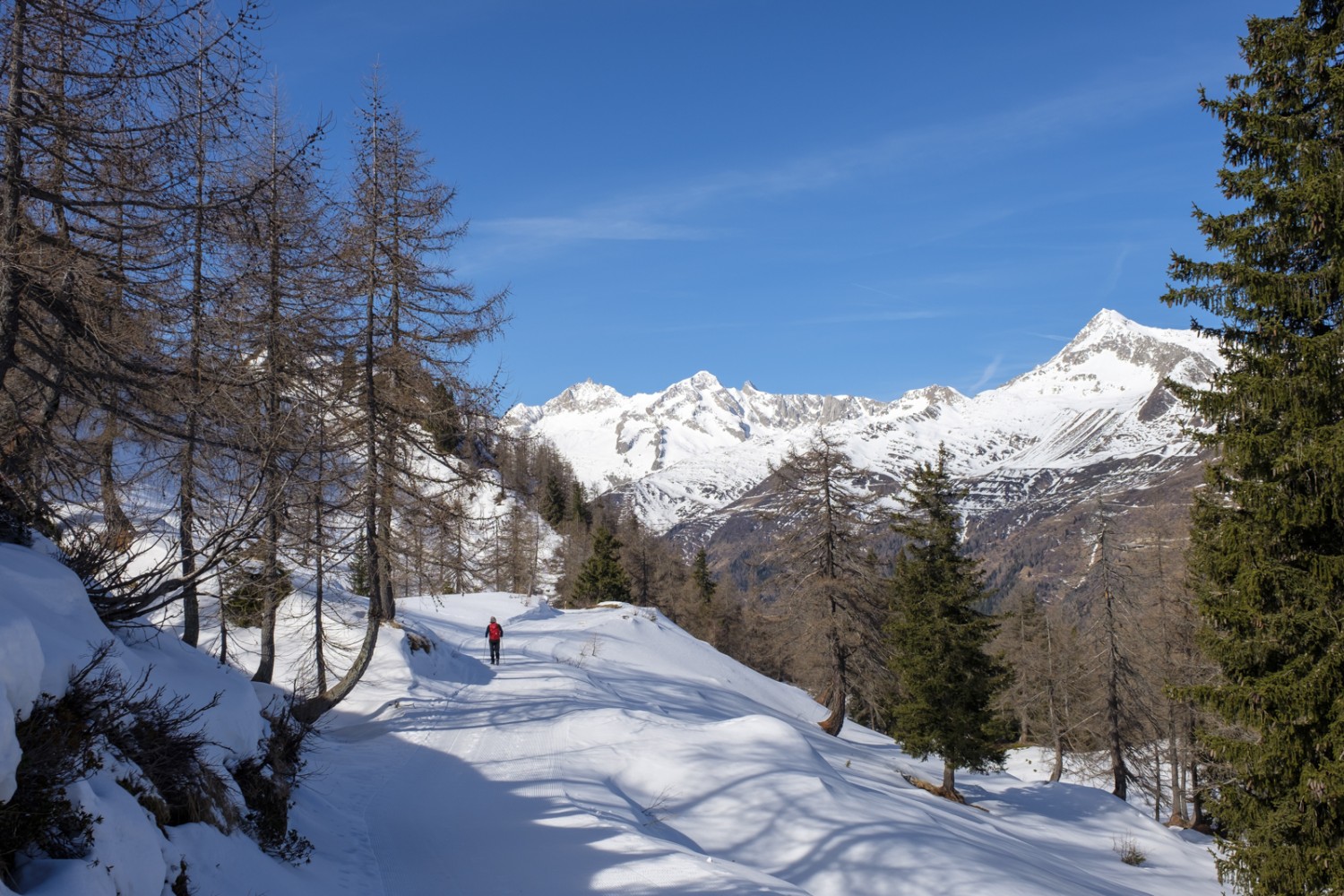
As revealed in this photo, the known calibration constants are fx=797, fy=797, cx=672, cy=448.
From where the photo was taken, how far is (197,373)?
25.3ft

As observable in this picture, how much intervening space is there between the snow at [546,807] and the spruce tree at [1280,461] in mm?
3711

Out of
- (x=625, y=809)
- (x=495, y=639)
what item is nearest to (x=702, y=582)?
(x=495, y=639)

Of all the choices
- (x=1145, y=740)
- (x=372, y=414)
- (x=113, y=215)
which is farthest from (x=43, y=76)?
(x=1145, y=740)

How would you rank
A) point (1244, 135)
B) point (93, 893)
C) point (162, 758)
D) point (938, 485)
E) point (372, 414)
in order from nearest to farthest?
point (93, 893)
point (162, 758)
point (1244, 135)
point (372, 414)
point (938, 485)

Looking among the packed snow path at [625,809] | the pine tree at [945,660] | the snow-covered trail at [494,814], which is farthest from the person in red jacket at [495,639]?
the pine tree at [945,660]

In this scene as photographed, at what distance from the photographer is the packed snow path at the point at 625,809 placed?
859 cm

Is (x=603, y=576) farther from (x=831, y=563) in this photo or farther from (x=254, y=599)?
(x=254, y=599)

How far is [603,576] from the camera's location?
155 feet

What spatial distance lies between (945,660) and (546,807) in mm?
15000

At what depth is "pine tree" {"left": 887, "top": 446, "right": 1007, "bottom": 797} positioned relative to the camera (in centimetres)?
2208

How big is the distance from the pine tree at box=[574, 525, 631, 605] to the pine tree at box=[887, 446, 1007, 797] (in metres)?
25.2

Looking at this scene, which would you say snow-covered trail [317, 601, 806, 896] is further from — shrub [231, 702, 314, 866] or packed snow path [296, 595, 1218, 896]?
shrub [231, 702, 314, 866]

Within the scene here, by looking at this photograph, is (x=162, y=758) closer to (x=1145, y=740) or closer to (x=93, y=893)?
(x=93, y=893)

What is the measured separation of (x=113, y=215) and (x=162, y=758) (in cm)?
501
